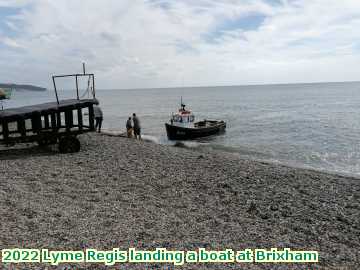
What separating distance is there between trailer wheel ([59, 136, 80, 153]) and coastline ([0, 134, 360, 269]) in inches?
42.9

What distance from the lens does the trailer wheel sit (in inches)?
697

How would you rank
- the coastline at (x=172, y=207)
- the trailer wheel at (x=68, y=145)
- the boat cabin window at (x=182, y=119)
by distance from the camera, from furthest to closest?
the boat cabin window at (x=182, y=119) → the trailer wheel at (x=68, y=145) → the coastline at (x=172, y=207)

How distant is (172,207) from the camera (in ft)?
33.4

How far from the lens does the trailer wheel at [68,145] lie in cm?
1770

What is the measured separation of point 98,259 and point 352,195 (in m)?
10.5

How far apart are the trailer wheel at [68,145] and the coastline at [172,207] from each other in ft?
3.58

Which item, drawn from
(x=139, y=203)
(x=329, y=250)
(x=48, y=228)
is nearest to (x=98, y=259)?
(x=48, y=228)

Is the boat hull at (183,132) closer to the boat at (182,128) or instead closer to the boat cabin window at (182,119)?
the boat at (182,128)

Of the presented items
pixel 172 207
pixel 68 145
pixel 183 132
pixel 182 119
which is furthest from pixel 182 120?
pixel 172 207

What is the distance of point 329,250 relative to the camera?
7.64 m

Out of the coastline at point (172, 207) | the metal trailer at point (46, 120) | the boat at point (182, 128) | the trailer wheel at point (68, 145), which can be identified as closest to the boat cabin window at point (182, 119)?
the boat at point (182, 128)

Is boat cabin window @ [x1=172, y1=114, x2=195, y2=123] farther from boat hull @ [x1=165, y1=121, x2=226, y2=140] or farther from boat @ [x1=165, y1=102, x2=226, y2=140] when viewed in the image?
boat hull @ [x1=165, y1=121, x2=226, y2=140]

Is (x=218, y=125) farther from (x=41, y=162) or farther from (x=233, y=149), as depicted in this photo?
(x=41, y=162)

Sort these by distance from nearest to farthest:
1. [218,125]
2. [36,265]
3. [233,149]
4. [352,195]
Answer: [36,265] < [352,195] < [233,149] < [218,125]
